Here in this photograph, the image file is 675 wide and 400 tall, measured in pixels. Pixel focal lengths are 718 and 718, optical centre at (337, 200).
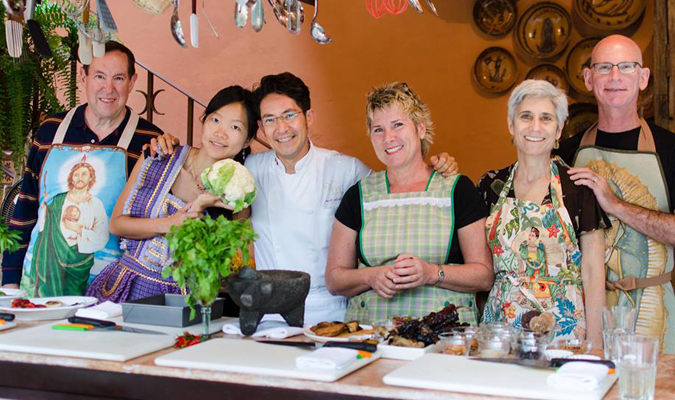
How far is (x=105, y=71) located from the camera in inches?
122

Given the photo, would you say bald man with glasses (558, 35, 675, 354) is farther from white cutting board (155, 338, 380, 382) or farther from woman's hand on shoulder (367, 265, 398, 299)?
white cutting board (155, 338, 380, 382)

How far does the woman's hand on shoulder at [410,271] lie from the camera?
237cm

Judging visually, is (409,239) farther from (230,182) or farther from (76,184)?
(76,184)

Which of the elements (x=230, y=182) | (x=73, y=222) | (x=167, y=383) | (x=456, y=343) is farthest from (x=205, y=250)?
(x=73, y=222)

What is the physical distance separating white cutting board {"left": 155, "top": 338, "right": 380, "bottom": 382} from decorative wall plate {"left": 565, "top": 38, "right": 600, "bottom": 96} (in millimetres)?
4348

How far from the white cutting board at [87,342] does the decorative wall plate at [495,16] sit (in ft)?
15.0

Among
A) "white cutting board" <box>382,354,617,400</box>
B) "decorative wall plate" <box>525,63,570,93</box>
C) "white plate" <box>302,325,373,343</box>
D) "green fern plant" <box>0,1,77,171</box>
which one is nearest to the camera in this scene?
"white cutting board" <box>382,354,617,400</box>

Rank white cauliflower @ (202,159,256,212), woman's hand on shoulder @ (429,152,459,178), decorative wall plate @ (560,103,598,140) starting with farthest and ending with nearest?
decorative wall plate @ (560,103,598,140) < woman's hand on shoulder @ (429,152,459,178) < white cauliflower @ (202,159,256,212)

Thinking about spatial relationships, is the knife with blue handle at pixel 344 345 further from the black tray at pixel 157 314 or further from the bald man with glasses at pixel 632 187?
the bald man with glasses at pixel 632 187

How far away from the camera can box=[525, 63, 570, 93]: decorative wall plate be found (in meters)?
5.63

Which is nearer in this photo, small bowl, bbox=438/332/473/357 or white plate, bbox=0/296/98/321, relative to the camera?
small bowl, bbox=438/332/473/357

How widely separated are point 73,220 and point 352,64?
370cm

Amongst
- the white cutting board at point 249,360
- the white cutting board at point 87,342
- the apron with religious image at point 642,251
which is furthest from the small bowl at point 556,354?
the apron with religious image at point 642,251

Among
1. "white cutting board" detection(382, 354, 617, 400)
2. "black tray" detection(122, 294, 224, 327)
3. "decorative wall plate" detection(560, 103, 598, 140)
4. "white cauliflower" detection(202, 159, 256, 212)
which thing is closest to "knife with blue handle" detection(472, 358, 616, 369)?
"white cutting board" detection(382, 354, 617, 400)
